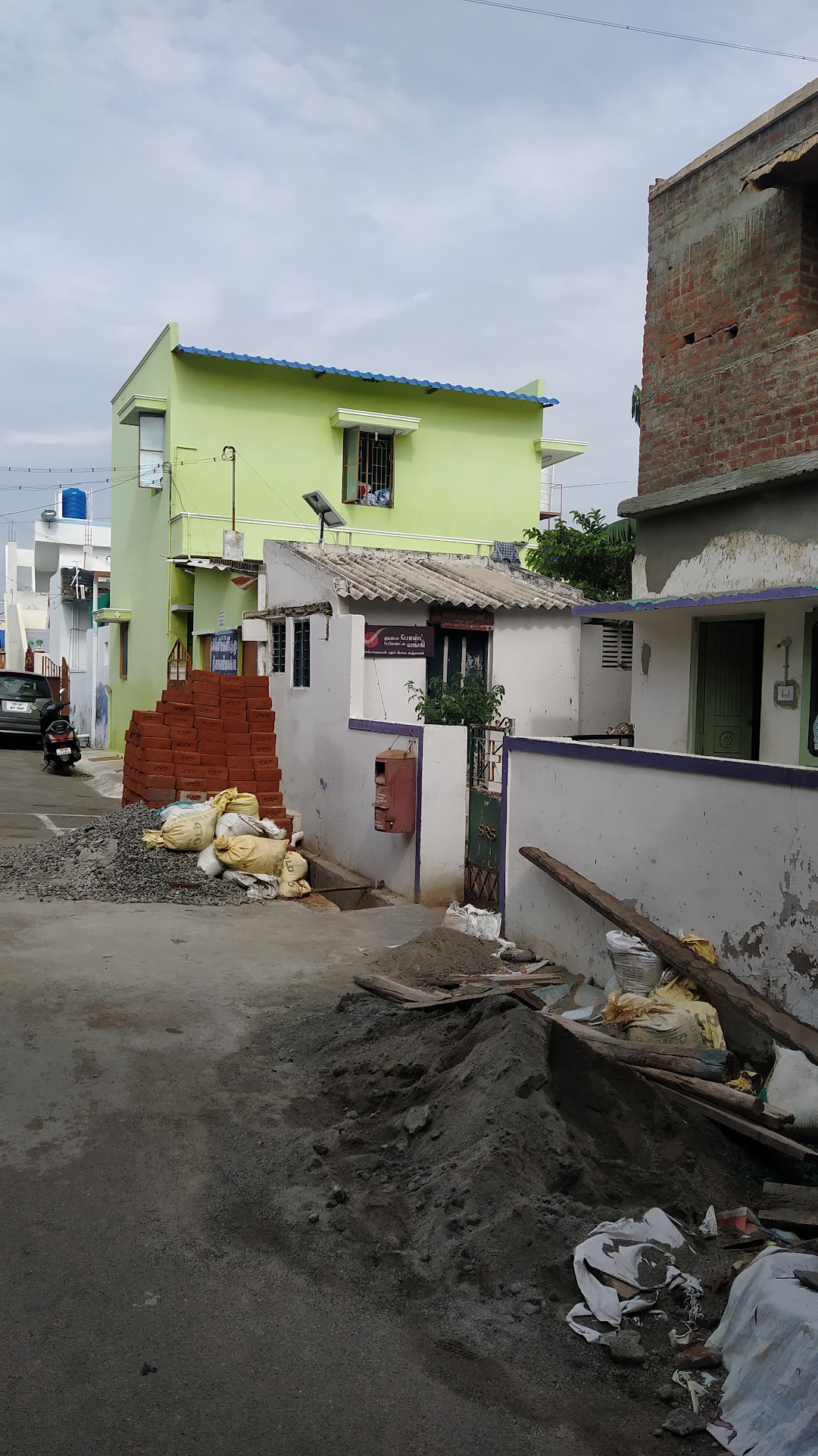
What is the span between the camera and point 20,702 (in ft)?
78.7

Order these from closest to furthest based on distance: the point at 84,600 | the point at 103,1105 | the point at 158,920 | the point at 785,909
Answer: the point at 103,1105
the point at 785,909
the point at 158,920
the point at 84,600

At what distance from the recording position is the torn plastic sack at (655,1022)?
548 centimetres

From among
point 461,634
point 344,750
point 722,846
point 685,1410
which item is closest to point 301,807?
point 344,750

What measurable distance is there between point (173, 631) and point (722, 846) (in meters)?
17.2

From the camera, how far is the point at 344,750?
38.3ft

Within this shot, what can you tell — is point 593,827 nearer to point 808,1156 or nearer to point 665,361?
point 808,1156

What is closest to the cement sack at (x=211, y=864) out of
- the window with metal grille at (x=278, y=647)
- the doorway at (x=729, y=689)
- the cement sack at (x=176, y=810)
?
the cement sack at (x=176, y=810)

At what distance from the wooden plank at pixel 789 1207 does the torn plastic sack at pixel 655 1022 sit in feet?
4.11

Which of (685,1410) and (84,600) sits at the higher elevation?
(84,600)

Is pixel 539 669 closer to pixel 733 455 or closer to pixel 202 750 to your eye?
pixel 202 750

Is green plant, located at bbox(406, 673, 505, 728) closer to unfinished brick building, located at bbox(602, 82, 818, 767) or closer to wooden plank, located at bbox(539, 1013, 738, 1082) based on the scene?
unfinished brick building, located at bbox(602, 82, 818, 767)

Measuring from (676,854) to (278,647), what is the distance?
922 cm

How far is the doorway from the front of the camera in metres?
9.91

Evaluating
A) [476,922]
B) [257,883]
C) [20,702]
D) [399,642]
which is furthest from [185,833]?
[20,702]
